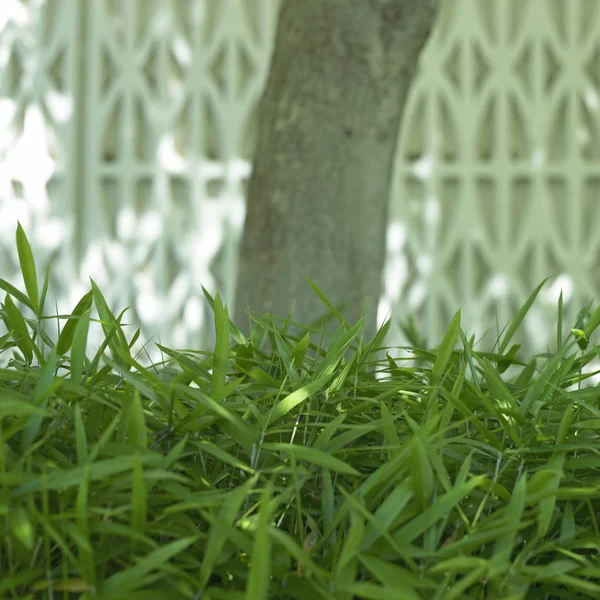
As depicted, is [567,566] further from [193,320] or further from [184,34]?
[184,34]

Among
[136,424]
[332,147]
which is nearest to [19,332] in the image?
[136,424]

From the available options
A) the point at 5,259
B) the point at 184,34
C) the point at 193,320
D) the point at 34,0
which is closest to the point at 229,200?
the point at 193,320

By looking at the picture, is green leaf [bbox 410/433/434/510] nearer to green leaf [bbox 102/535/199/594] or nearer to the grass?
the grass

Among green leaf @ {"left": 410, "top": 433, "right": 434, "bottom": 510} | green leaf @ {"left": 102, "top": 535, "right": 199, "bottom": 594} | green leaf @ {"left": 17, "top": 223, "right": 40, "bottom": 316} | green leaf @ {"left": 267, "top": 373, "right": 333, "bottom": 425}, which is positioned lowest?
green leaf @ {"left": 102, "top": 535, "right": 199, "bottom": 594}

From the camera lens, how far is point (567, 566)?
0.35 m

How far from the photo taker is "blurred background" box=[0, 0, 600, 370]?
3146 millimetres

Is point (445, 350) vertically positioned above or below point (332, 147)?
below

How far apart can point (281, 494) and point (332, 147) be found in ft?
2.81

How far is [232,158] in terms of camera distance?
3160 mm

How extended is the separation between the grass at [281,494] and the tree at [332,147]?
674mm

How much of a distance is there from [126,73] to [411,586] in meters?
3.20

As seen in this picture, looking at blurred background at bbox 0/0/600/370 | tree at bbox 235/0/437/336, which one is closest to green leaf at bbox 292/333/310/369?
tree at bbox 235/0/437/336

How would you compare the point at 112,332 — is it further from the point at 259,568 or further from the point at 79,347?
the point at 259,568

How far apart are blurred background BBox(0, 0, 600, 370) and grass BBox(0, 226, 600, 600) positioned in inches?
102
